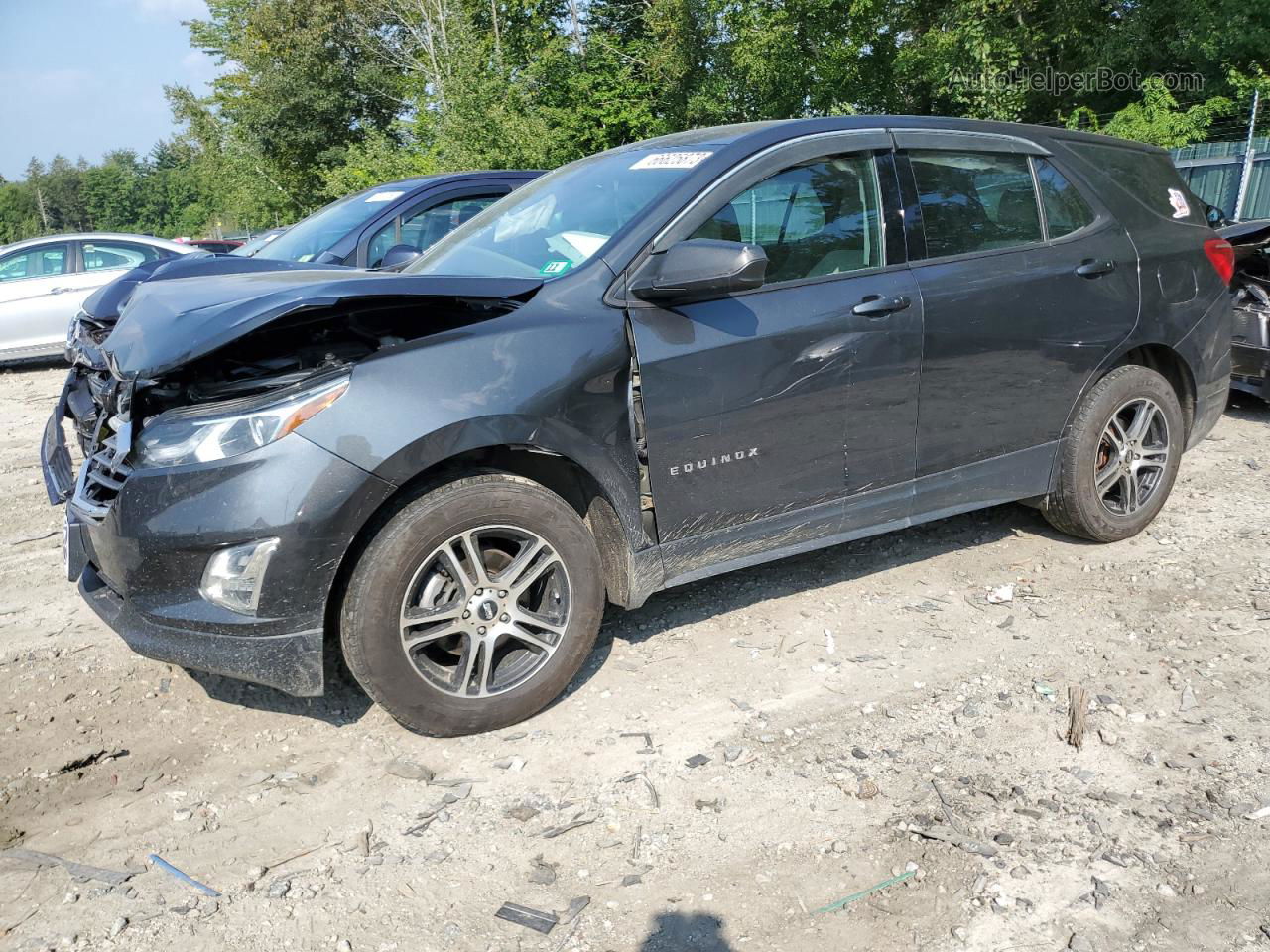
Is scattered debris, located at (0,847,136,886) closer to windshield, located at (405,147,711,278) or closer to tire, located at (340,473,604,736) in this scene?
tire, located at (340,473,604,736)

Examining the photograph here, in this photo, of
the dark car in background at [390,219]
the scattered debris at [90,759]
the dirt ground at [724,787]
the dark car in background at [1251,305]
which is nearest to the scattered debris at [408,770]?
the dirt ground at [724,787]

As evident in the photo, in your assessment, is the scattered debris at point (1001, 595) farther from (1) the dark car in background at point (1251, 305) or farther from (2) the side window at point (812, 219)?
(1) the dark car in background at point (1251, 305)

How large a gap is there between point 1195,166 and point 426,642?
18.2 meters

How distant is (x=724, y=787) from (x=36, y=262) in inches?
487

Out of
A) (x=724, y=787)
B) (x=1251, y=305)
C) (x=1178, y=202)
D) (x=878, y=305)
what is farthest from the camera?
(x=1251, y=305)

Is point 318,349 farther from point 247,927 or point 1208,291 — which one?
point 1208,291

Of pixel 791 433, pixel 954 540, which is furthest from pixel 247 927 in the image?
pixel 954 540

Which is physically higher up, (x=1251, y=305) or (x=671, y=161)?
(x=671, y=161)

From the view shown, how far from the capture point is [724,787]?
312 centimetres

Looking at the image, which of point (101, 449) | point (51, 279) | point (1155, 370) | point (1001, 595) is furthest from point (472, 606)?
point (51, 279)

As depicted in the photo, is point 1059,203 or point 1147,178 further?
point 1147,178

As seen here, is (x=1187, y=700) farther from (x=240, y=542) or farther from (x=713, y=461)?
(x=240, y=542)

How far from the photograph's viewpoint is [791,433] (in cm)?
377

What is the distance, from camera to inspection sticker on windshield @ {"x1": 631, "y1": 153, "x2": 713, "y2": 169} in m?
3.83
